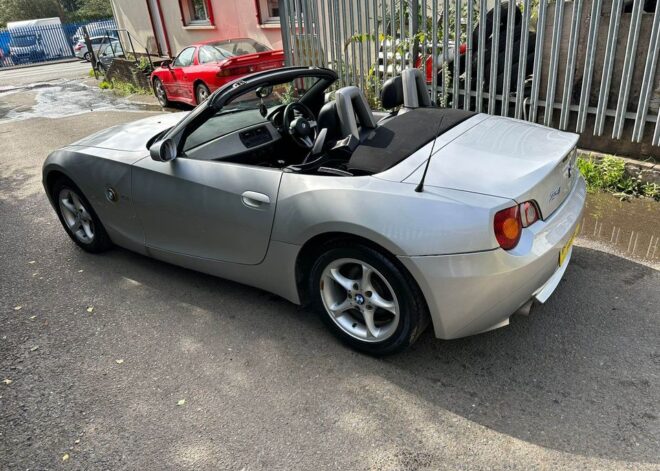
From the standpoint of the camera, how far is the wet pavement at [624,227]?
12.4 feet

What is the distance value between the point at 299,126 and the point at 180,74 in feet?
27.6

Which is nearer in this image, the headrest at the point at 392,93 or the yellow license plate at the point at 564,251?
the yellow license plate at the point at 564,251

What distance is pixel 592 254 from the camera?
376cm

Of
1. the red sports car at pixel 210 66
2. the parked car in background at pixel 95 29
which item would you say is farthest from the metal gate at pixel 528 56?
the parked car in background at pixel 95 29

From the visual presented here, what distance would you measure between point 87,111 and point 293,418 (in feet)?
38.5

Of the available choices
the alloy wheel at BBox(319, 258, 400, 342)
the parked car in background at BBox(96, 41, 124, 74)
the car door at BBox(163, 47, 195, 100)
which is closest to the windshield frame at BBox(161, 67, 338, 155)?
the alloy wheel at BBox(319, 258, 400, 342)

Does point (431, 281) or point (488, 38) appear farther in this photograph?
point (488, 38)

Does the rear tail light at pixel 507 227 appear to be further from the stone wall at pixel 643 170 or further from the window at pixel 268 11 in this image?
the window at pixel 268 11

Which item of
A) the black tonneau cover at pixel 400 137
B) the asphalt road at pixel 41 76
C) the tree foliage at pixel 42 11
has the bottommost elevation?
the asphalt road at pixel 41 76

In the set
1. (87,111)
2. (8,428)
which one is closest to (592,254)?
(8,428)

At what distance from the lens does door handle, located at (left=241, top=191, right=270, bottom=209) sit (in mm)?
2918

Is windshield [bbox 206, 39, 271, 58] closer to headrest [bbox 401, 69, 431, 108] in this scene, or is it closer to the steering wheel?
the steering wheel

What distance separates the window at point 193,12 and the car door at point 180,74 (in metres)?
4.95

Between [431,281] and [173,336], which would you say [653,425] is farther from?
[173,336]
